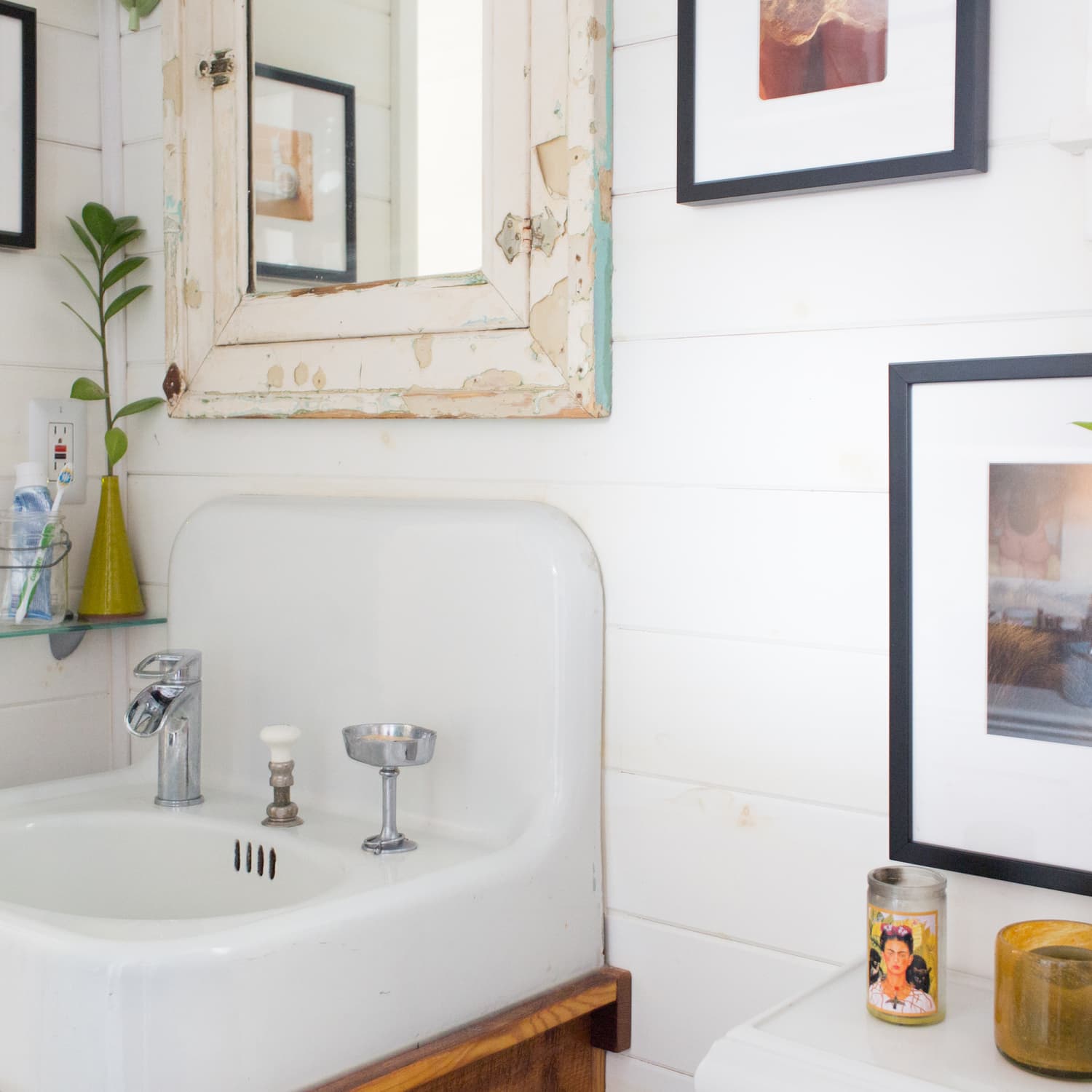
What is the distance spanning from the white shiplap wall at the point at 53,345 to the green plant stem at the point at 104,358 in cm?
2

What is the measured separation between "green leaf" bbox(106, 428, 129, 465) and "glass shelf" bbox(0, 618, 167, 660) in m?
0.20

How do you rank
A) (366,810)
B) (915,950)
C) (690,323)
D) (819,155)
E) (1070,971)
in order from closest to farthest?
1. (1070,971)
2. (915,950)
3. (819,155)
4. (690,323)
5. (366,810)

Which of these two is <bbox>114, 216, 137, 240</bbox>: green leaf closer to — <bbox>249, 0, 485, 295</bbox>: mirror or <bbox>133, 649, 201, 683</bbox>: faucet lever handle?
<bbox>249, 0, 485, 295</bbox>: mirror

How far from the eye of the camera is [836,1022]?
36.2 inches

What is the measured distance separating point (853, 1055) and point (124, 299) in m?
1.22

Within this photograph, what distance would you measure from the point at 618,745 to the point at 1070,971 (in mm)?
501

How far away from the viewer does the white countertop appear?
834mm

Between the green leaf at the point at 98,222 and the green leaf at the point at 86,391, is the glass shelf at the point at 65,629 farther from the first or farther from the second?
the green leaf at the point at 98,222

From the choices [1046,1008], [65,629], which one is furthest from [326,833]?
[1046,1008]

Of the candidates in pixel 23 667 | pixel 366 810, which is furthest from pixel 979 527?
pixel 23 667

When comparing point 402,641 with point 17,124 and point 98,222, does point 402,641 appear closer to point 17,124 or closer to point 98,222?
point 98,222

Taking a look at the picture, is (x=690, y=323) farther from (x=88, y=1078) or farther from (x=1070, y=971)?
(x=88, y=1078)

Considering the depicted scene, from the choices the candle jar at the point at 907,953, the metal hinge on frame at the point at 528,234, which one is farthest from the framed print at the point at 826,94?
the candle jar at the point at 907,953

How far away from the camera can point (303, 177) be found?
4.75 ft
